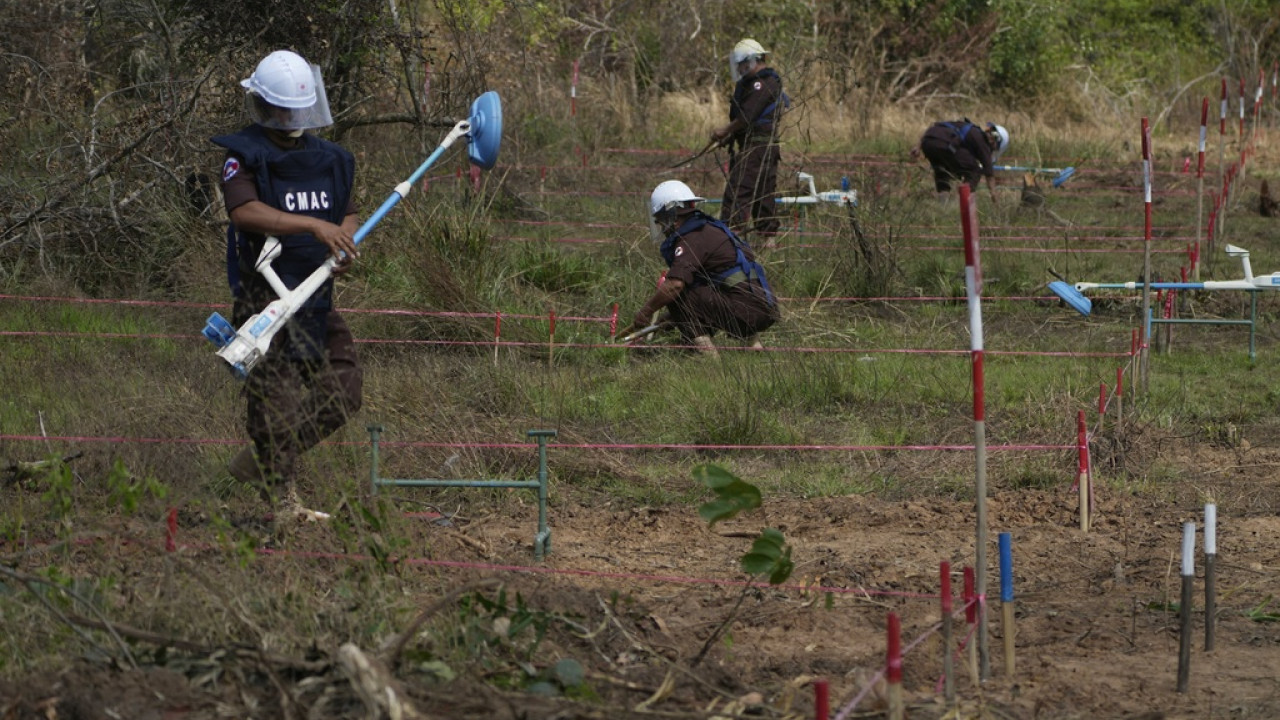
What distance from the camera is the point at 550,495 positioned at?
6758 millimetres

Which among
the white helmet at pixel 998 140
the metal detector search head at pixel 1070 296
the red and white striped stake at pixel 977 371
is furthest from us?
the white helmet at pixel 998 140

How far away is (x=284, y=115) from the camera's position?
5.54 meters

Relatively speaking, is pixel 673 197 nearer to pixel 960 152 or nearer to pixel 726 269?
pixel 726 269

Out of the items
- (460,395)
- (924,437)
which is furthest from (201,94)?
(924,437)

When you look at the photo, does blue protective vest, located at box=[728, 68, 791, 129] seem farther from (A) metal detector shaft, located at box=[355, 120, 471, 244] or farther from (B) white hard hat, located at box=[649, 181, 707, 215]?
(A) metal detector shaft, located at box=[355, 120, 471, 244]

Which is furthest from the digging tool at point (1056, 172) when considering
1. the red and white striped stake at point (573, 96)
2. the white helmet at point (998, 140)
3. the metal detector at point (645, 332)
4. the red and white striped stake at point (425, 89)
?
the metal detector at point (645, 332)

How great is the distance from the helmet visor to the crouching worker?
12.0 ft

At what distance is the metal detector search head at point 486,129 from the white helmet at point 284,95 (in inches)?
33.5

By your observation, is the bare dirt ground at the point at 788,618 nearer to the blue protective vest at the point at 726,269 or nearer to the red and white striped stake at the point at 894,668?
the red and white striped stake at the point at 894,668

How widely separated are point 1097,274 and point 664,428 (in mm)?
5269

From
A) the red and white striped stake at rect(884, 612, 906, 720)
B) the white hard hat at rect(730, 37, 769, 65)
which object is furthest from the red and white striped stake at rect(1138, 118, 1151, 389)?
the red and white striped stake at rect(884, 612, 906, 720)

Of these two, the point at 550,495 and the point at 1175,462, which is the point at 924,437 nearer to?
the point at 1175,462

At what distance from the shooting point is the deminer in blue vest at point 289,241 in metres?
5.45

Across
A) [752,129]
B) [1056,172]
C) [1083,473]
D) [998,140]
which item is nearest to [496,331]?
[1083,473]
